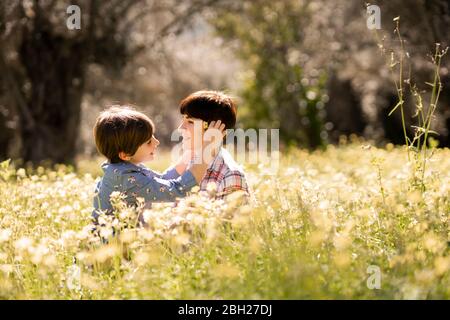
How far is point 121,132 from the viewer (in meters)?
4.46

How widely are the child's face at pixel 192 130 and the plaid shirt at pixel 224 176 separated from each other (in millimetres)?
197

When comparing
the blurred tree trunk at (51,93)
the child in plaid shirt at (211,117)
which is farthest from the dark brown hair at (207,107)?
the blurred tree trunk at (51,93)

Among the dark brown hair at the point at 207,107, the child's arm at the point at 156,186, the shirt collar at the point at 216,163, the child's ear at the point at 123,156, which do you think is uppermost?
the dark brown hair at the point at 207,107

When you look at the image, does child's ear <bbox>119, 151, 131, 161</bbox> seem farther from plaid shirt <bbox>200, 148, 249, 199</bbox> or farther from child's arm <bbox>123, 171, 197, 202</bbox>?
plaid shirt <bbox>200, 148, 249, 199</bbox>

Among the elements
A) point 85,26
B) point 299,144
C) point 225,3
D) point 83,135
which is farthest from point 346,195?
point 83,135

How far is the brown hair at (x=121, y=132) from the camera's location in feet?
14.7

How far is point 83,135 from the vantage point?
22.7 meters

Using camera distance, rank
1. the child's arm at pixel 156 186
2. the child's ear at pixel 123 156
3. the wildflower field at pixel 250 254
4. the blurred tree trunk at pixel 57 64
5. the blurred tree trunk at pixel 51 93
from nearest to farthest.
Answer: the wildflower field at pixel 250 254
the child's arm at pixel 156 186
the child's ear at pixel 123 156
the blurred tree trunk at pixel 57 64
the blurred tree trunk at pixel 51 93

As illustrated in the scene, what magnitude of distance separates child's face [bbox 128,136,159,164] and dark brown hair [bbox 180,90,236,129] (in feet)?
1.04

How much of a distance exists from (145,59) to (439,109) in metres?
7.29

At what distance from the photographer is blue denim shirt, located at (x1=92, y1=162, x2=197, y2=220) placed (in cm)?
439

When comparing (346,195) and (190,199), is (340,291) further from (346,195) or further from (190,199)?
(346,195)

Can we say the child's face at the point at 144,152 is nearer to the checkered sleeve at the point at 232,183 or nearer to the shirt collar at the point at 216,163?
the shirt collar at the point at 216,163

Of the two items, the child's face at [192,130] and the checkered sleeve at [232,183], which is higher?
the child's face at [192,130]
